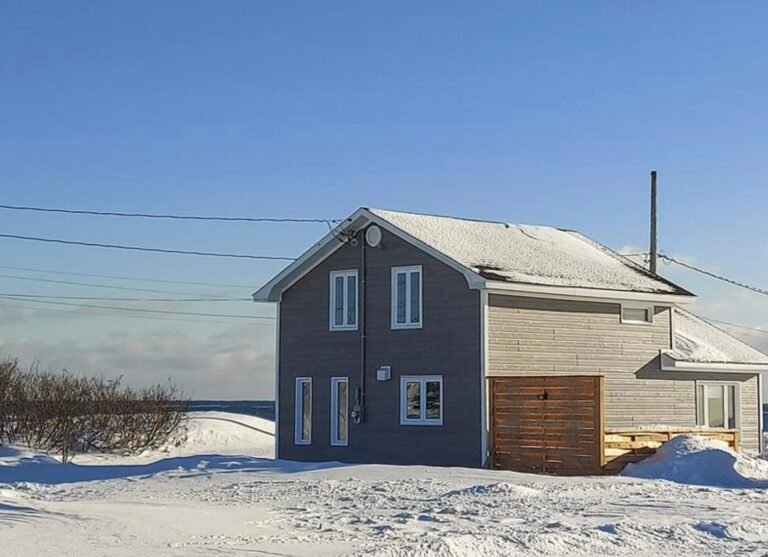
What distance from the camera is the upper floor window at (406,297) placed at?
30.6 metres

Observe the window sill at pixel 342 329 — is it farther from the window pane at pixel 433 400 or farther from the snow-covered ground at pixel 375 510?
the snow-covered ground at pixel 375 510

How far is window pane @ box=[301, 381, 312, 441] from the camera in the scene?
32875 mm

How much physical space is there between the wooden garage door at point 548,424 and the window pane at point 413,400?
2145 mm

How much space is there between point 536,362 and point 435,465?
3.49m

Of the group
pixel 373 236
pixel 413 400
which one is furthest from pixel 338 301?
pixel 413 400

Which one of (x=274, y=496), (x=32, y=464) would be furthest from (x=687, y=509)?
(x=32, y=464)

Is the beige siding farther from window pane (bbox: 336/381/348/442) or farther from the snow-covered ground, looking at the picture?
window pane (bbox: 336/381/348/442)

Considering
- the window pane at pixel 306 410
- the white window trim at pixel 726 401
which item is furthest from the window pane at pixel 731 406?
the window pane at pixel 306 410

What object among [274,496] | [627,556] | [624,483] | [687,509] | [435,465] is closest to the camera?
[627,556]

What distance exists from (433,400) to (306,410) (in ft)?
14.0

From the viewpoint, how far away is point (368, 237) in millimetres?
31828

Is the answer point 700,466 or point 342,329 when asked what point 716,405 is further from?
point 342,329

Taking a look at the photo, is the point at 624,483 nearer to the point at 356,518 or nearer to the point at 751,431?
the point at 356,518

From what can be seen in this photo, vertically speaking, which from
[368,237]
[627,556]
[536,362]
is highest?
[368,237]
